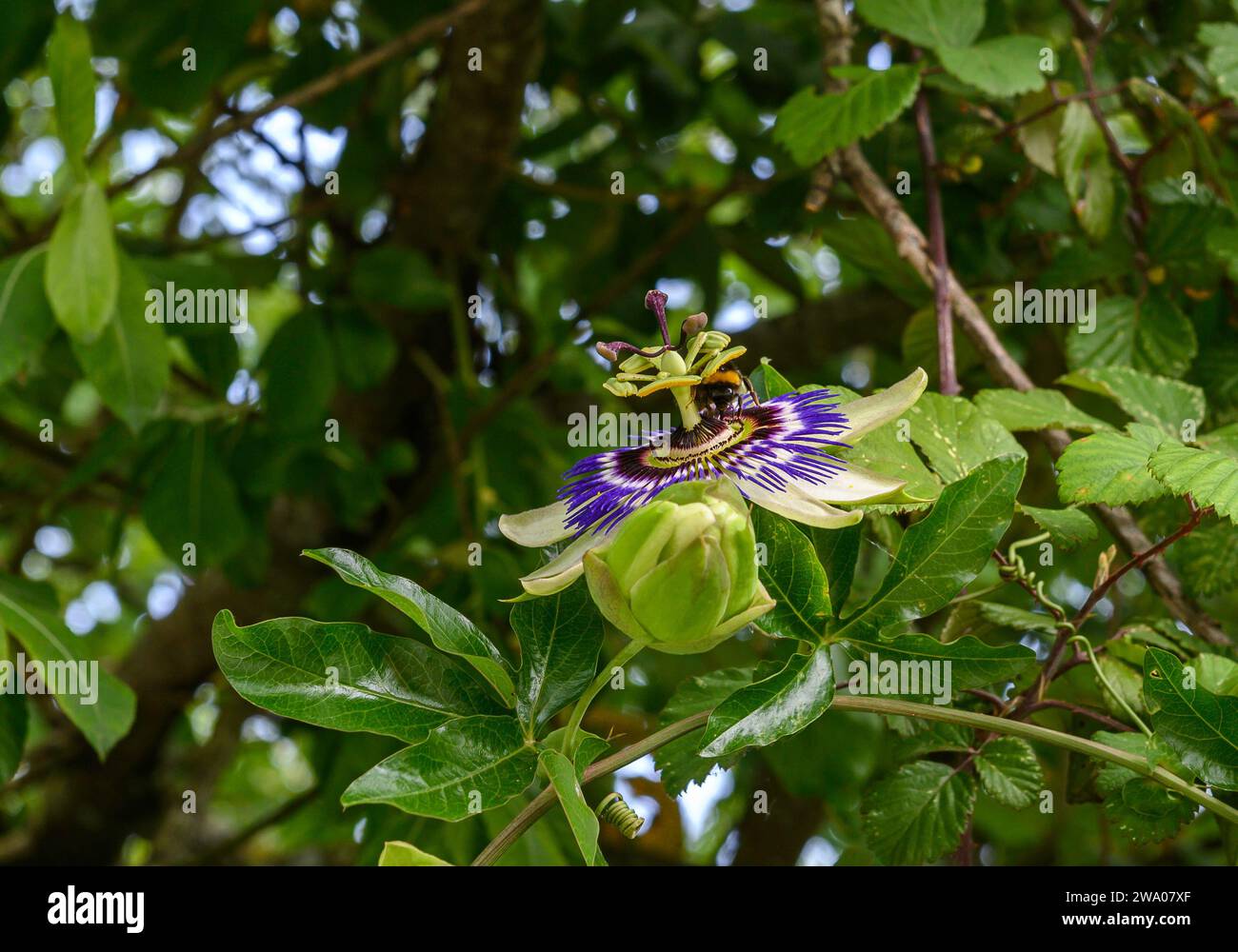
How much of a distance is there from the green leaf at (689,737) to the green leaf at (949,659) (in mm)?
158

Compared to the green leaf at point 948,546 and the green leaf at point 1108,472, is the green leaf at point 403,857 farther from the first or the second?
the green leaf at point 1108,472

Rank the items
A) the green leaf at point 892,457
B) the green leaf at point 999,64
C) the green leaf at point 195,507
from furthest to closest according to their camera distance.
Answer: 1. the green leaf at point 195,507
2. the green leaf at point 999,64
3. the green leaf at point 892,457

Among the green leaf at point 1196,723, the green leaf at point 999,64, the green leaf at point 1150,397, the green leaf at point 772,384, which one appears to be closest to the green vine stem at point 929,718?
the green leaf at point 1196,723

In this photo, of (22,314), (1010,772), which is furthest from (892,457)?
(22,314)

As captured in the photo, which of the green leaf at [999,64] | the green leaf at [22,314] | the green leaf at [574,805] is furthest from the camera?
the green leaf at [22,314]

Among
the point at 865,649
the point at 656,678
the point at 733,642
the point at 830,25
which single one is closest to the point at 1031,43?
the point at 830,25

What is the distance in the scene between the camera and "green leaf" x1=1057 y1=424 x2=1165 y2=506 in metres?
0.87

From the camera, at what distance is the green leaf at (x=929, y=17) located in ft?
4.17

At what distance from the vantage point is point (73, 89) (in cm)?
135

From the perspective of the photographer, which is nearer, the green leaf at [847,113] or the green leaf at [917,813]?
the green leaf at [917,813]

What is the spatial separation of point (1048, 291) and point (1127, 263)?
0.09 meters

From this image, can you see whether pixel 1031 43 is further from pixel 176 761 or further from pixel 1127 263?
pixel 176 761

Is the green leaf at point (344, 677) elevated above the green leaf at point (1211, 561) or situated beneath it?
situated beneath

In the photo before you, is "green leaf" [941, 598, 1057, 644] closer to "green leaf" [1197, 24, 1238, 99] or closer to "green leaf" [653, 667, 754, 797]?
"green leaf" [653, 667, 754, 797]
